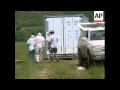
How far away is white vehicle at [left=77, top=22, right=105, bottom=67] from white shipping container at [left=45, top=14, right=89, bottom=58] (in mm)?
3559

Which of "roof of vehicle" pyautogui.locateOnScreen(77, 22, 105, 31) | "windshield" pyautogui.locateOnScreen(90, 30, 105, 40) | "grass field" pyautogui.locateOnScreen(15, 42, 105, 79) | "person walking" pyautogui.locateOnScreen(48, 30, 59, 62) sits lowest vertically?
"grass field" pyautogui.locateOnScreen(15, 42, 105, 79)

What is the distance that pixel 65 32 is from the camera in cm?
2272

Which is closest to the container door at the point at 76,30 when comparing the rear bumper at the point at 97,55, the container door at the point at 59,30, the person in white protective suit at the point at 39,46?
the container door at the point at 59,30

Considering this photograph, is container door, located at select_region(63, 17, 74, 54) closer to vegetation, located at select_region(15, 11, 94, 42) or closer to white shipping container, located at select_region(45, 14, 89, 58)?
white shipping container, located at select_region(45, 14, 89, 58)

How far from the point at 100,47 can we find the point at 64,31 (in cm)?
618

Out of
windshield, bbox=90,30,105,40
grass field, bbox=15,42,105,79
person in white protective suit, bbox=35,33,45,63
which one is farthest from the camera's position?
person in white protective suit, bbox=35,33,45,63

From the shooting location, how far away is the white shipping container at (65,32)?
22.4 metres

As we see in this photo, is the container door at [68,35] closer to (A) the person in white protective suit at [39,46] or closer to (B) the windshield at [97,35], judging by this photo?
(A) the person in white protective suit at [39,46]

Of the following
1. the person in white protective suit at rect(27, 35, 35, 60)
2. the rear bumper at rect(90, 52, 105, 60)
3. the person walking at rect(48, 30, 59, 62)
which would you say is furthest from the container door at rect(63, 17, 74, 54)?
the rear bumper at rect(90, 52, 105, 60)

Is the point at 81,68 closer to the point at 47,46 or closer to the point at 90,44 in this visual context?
the point at 90,44

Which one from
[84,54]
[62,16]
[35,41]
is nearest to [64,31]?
[62,16]

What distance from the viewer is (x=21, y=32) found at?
883 inches

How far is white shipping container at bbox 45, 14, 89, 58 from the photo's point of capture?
73.6ft

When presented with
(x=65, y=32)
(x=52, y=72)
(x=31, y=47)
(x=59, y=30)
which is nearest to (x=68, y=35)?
(x=65, y=32)
